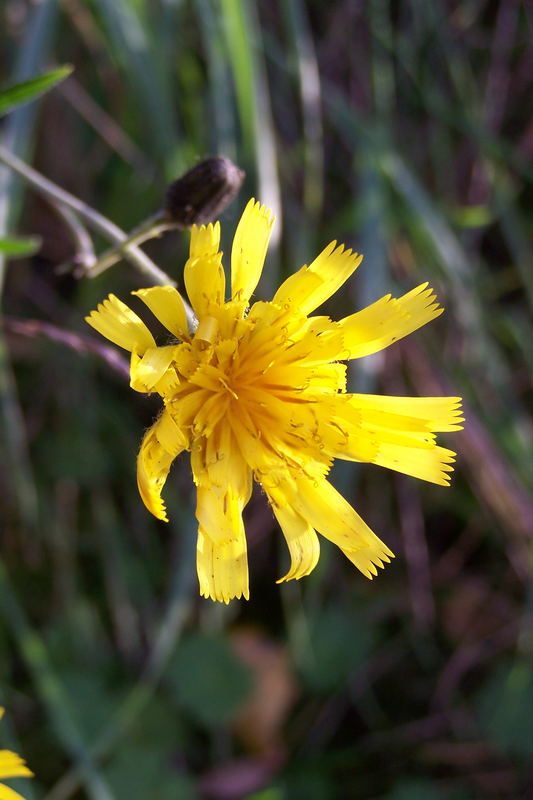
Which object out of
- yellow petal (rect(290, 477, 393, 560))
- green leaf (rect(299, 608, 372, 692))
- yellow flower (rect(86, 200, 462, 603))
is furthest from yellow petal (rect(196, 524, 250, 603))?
green leaf (rect(299, 608, 372, 692))

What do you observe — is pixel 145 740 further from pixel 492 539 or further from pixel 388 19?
pixel 388 19

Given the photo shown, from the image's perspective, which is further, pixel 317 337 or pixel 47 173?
pixel 47 173

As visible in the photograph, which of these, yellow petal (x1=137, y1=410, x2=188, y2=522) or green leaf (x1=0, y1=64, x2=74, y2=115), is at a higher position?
green leaf (x1=0, y1=64, x2=74, y2=115)

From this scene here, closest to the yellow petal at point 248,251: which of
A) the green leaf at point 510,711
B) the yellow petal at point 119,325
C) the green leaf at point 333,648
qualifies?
the yellow petal at point 119,325

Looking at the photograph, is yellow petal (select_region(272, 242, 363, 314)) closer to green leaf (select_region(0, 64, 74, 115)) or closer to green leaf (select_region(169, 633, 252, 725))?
green leaf (select_region(0, 64, 74, 115))

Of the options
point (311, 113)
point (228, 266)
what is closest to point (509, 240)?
point (311, 113)
